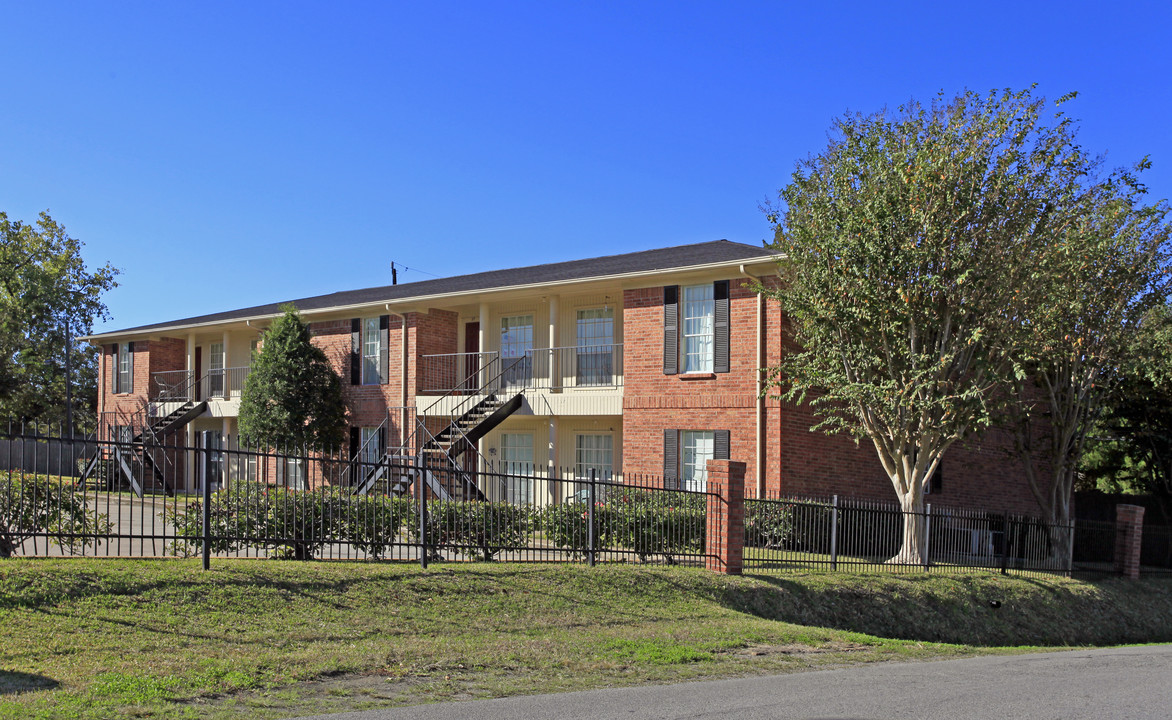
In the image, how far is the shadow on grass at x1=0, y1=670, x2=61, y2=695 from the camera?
7.16 m

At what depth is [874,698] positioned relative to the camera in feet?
28.4

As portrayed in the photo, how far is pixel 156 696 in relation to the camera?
290 inches

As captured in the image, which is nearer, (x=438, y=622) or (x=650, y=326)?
(x=438, y=622)

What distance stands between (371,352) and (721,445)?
35.9 ft

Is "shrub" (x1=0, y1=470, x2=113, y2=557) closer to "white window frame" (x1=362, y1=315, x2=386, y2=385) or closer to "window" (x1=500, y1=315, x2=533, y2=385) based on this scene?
"window" (x1=500, y1=315, x2=533, y2=385)

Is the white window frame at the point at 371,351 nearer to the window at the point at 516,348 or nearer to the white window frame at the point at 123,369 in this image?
the window at the point at 516,348

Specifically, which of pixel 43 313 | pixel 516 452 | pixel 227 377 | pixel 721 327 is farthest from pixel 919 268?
pixel 43 313

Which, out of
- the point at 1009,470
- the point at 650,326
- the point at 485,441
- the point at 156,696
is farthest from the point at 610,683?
the point at 1009,470

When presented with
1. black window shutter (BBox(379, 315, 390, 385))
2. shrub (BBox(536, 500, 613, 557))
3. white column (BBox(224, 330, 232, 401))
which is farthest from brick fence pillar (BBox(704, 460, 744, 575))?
white column (BBox(224, 330, 232, 401))

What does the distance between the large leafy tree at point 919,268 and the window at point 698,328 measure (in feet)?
8.76

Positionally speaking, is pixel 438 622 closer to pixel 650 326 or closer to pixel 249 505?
pixel 249 505

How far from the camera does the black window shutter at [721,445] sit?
2102 cm

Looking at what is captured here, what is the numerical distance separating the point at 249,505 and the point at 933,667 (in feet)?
26.3

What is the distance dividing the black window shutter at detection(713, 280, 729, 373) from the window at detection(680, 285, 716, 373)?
14 cm
